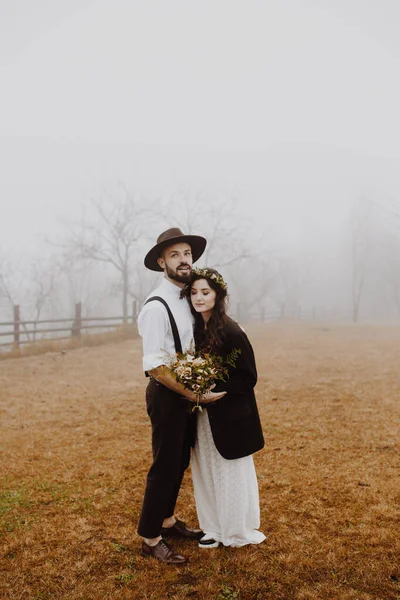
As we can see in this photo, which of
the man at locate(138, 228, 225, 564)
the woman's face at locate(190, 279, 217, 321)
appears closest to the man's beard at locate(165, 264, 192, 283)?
the man at locate(138, 228, 225, 564)

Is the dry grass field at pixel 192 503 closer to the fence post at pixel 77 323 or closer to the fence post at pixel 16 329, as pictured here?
the fence post at pixel 16 329

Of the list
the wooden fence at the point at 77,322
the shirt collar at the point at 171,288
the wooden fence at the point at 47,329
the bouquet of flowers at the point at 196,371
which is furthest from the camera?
the wooden fence at the point at 77,322

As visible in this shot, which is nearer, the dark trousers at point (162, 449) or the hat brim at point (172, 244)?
the dark trousers at point (162, 449)

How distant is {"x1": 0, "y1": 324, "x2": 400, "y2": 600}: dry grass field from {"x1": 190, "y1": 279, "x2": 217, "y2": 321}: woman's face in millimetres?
1895

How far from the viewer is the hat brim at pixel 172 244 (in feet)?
10.8

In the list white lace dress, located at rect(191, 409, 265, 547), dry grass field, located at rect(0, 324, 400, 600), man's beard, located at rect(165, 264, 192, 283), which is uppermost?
man's beard, located at rect(165, 264, 192, 283)

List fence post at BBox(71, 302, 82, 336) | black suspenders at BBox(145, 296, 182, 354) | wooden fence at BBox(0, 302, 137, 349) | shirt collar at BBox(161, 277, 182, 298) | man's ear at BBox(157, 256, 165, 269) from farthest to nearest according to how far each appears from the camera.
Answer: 1. fence post at BBox(71, 302, 82, 336)
2. wooden fence at BBox(0, 302, 137, 349)
3. man's ear at BBox(157, 256, 165, 269)
4. shirt collar at BBox(161, 277, 182, 298)
5. black suspenders at BBox(145, 296, 182, 354)

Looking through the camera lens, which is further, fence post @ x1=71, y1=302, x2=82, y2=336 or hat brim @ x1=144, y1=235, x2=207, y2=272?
fence post @ x1=71, y1=302, x2=82, y2=336

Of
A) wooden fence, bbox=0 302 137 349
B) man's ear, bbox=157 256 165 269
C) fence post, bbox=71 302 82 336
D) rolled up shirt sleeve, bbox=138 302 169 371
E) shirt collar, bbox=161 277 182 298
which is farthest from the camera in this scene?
fence post, bbox=71 302 82 336

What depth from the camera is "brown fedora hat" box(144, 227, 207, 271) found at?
3.29 meters

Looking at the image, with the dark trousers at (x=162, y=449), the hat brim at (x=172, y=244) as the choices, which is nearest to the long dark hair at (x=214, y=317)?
the hat brim at (x=172, y=244)

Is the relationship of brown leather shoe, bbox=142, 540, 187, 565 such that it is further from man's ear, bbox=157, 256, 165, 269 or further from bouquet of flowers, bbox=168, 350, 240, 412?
man's ear, bbox=157, 256, 165, 269

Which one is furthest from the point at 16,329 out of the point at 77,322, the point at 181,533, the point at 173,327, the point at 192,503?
the point at 173,327

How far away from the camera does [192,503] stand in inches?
168
